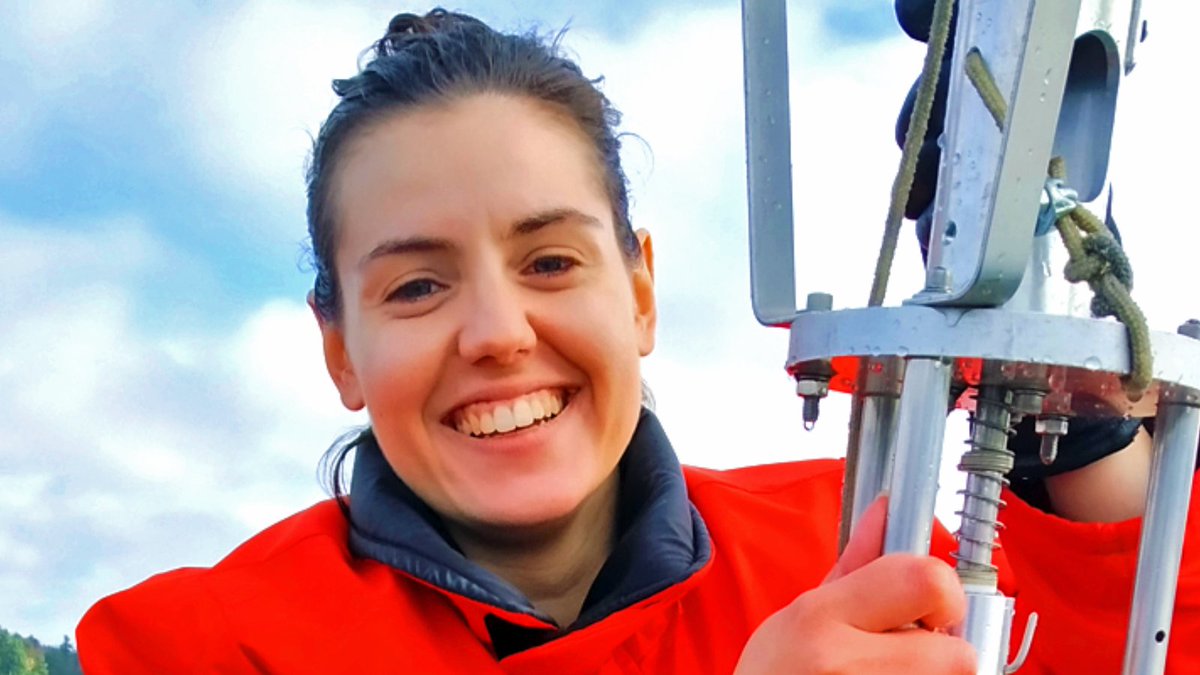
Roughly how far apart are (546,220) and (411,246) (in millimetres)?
158

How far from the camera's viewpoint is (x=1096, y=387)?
0.78 meters

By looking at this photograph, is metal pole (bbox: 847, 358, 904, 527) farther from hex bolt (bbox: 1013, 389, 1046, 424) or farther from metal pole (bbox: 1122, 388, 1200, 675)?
metal pole (bbox: 1122, 388, 1200, 675)

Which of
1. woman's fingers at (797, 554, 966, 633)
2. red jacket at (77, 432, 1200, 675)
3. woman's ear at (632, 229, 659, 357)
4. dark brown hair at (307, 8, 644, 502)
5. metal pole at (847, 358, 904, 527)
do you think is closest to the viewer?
woman's fingers at (797, 554, 966, 633)

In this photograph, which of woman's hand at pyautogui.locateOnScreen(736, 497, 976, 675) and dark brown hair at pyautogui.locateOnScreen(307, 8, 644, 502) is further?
dark brown hair at pyautogui.locateOnScreen(307, 8, 644, 502)

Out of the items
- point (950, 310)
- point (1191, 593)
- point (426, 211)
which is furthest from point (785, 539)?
point (950, 310)

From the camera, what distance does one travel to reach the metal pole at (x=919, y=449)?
28.3 inches

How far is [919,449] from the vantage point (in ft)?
2.37

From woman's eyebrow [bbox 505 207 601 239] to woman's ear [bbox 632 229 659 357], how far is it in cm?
20

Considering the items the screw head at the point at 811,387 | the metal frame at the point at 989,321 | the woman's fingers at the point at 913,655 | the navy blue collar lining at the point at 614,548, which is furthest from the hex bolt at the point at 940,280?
A: the navy blue collar lining at the point at 614,548

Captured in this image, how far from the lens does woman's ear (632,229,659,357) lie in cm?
160

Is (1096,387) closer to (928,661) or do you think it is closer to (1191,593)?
(928,661)

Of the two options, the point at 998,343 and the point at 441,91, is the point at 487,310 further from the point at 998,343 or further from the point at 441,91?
the point at 998,343

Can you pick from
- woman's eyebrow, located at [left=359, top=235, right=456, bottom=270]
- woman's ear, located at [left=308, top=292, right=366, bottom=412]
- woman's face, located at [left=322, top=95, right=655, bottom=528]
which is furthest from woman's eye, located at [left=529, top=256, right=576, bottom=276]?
woman's ear, located at [left=308, top=292, right=366, bottom=412]

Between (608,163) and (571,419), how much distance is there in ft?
1.20
